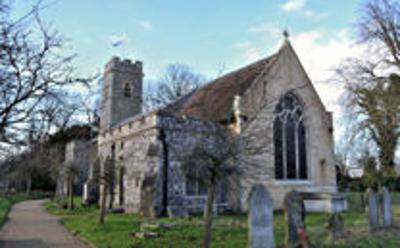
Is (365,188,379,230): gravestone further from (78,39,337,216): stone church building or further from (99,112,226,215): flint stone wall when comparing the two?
(99,112,226,215): flint stone wall

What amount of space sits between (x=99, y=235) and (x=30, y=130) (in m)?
6.56

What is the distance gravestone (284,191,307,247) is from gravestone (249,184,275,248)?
3.04ft

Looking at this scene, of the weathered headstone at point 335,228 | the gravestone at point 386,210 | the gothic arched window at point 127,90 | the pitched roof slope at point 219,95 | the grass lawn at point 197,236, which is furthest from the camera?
the gothic arched window at point 127,90

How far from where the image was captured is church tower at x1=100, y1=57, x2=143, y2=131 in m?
30.8

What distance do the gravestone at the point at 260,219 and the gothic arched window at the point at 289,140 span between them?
46.5 ft

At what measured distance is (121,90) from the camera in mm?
31312

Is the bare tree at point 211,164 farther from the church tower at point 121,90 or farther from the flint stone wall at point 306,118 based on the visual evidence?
the church tower at point 121,90

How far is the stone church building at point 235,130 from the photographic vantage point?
18625mm

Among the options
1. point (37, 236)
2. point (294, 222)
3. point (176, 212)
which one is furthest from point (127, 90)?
point (294, 222)

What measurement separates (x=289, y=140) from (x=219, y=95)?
5542 mm

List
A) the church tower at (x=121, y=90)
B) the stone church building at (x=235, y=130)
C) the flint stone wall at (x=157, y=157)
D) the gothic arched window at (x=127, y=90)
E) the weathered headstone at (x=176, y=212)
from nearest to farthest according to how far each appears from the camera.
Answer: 1. the weathered headstone at (x=176, y=212)
2. the flint stone wall at (x=157, y=157)
3. the stone church building at (x=235, y=130)
4. the church tower at (x=121, y=90)
5. the gothic arched window at (x=127, y=90)

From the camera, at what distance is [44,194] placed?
4462 cm

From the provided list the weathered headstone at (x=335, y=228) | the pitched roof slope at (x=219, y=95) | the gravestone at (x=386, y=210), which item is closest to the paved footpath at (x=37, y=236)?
the weathered headstone at (x=335, y=228)

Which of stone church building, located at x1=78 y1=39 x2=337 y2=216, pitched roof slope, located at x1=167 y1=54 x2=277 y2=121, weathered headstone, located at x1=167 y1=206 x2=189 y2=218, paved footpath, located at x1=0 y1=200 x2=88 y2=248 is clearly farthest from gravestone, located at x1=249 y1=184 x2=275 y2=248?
pitched roof slope, located at x1=167 y1=54 x2=277 y2=121
